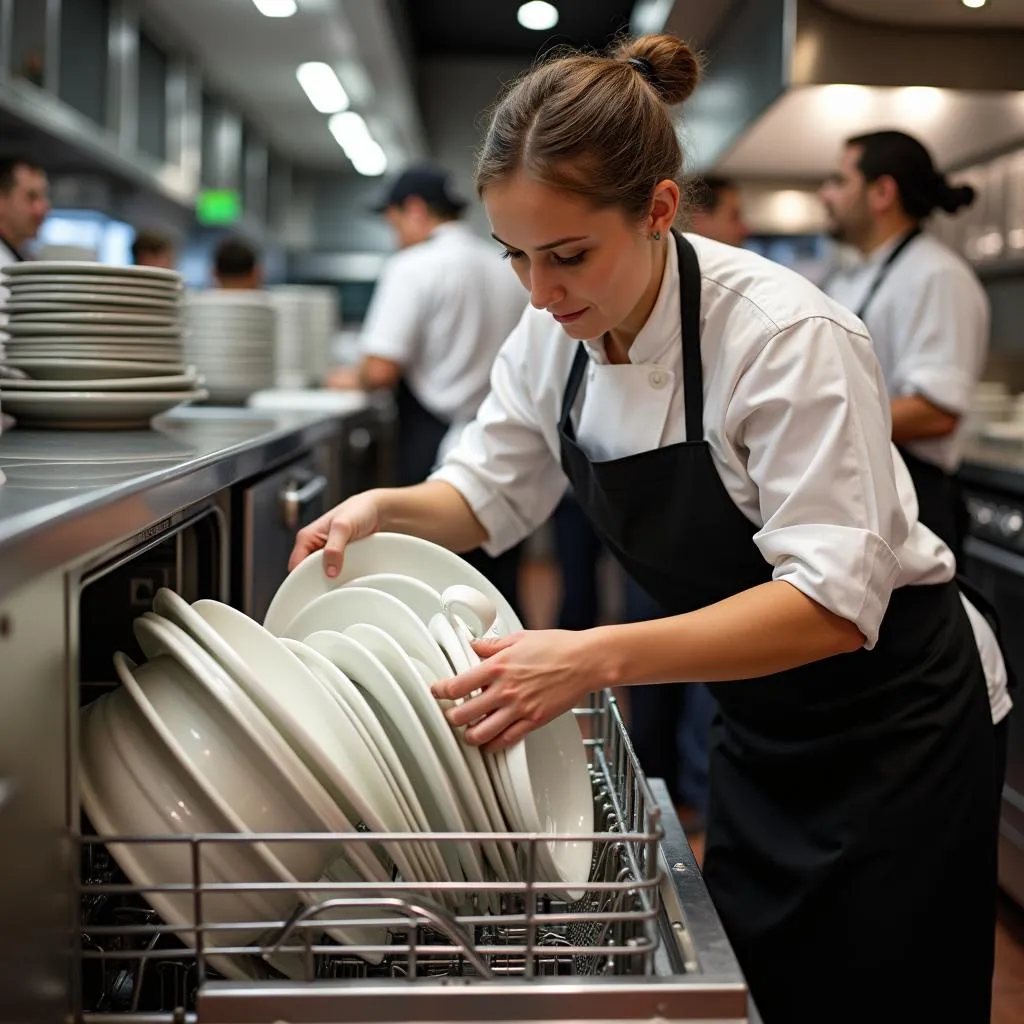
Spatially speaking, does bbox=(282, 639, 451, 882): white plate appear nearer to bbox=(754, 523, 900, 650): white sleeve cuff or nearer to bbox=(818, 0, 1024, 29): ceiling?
bbox=(754, 523, 900, 650): white sleeve cuff

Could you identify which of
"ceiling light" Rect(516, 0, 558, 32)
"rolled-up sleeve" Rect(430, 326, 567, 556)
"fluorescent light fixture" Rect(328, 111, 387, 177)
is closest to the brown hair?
"rolled-up sleeve" Rect(430, 326, 567, 556)

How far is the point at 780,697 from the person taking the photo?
123cm

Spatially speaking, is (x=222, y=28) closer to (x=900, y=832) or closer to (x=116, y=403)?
(x=116, y=403)

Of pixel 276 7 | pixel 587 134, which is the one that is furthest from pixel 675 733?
pixel 276 7

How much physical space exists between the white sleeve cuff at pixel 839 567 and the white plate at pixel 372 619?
0.97ft

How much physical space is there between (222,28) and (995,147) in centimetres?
317

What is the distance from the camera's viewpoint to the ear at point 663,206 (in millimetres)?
1106

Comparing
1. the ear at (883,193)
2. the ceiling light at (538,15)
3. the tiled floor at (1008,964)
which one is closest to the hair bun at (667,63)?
the tiled floor at (1008,964)

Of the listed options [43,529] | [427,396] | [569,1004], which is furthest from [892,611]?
[427,396]

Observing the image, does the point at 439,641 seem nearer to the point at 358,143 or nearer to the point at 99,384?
the point at 99,384

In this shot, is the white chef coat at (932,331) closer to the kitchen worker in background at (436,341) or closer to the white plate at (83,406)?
the kitchen worker in background at (436,341)

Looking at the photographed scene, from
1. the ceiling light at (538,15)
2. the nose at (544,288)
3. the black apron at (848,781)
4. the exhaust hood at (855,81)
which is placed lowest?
the black apron at (848,781)

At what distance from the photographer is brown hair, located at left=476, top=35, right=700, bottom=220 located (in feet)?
3.36

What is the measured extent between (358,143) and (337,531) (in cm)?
663
